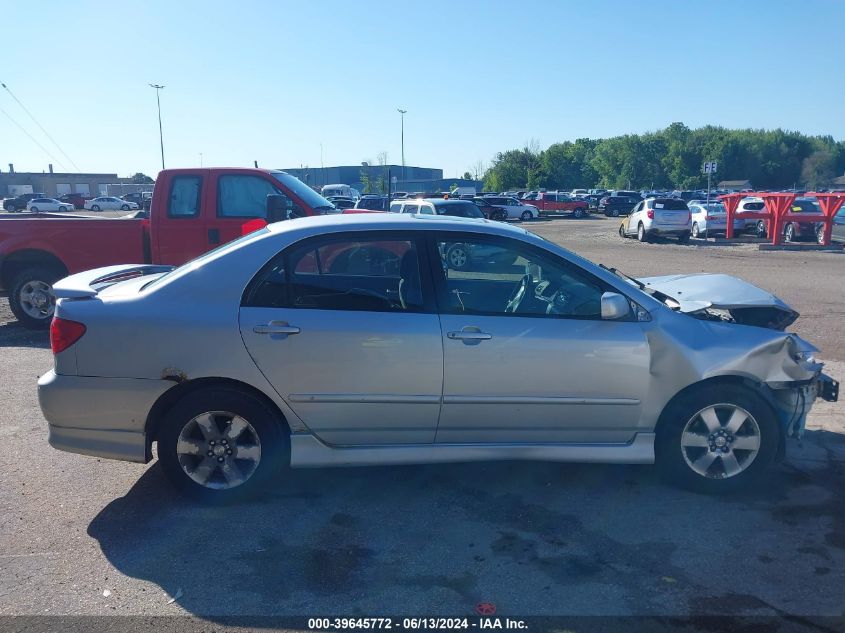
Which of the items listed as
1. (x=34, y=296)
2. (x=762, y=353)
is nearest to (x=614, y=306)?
(x=762, y=353)

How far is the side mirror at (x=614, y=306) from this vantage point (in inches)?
163

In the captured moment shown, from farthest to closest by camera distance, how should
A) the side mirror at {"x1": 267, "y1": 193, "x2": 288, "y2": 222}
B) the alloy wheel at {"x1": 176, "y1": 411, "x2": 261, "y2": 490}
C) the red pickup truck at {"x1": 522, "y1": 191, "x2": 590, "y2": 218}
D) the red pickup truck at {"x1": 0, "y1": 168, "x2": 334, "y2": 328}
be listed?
the red pickup truck at {"x1": 522, "y1": 191, "x2": 590, "y2": 218} → the red pickup truck at {"x1": 0, "y1": 168, "x2": 334, "y2": 328} → the side mirror at {"x1": 267, "y1": 193, "x2": 288, "y2": 222} → the alloy wheel at {"x1": 176, "y1": 411, "x2": 261, "y2": 490}

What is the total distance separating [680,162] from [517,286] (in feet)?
334

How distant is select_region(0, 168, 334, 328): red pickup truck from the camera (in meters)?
8.95

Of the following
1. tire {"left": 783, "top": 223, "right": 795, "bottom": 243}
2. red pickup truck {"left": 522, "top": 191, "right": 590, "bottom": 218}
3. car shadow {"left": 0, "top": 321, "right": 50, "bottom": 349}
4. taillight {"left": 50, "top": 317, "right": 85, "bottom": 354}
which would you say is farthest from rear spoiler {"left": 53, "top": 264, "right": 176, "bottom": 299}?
red pickup truck {"left": 522, "top": 191, "right": 590, "bottom": 218}

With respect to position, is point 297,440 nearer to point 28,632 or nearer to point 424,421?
point 424,421

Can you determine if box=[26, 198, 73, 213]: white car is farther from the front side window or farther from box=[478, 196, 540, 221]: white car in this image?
the front side window

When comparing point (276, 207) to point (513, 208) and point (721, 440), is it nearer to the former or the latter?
point (721, 440)

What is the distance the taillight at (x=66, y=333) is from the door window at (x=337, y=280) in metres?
0.97

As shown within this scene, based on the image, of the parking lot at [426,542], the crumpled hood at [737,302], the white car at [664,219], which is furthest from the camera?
the white car at [664,219]

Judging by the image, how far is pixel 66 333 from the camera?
4.21m

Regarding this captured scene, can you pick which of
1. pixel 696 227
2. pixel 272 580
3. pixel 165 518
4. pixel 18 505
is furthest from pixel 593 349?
pixel 696 227

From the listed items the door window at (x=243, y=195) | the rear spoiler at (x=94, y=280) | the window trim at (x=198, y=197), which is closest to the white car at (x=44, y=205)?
the window trim at (x=198, y=197)

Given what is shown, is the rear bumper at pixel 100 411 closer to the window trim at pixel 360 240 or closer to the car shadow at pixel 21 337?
the window trim at pixel 360 240
